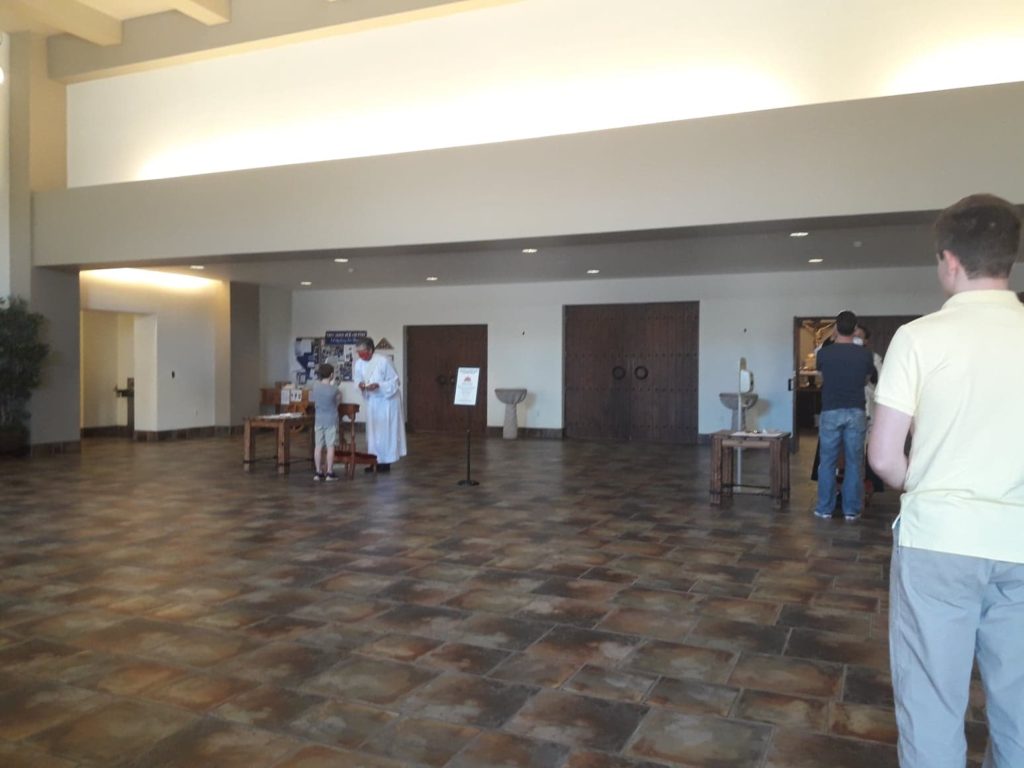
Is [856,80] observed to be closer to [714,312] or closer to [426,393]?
[714,312]

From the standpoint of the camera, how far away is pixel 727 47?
7.32 meters

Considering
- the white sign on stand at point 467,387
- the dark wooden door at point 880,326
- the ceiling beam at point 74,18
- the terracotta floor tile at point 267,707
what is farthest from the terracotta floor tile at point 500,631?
the dark wooden door at point 880,326

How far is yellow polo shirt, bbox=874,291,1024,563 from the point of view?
5.15ft

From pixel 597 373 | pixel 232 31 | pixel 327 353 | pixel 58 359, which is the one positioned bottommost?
pixel 597 373

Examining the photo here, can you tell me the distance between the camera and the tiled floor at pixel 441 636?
2570 mm

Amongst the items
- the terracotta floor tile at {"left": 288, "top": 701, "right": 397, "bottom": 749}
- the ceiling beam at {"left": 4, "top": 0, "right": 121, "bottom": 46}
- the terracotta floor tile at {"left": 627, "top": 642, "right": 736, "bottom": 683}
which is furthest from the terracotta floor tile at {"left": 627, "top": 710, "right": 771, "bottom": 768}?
the ceiling beam at {"left": 4, "top": 0, "right": 121, "bottom": 46}

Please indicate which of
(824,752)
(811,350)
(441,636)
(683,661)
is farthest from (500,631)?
(811,350)

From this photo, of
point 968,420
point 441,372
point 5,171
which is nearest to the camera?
point 968,420

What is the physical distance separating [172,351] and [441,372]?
4738 millimetres

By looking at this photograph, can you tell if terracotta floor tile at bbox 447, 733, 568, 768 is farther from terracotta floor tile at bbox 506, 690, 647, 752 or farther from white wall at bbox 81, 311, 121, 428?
white wall at bbox 81, 311, 121, 428

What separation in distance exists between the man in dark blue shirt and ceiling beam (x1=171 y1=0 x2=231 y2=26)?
24.2ft

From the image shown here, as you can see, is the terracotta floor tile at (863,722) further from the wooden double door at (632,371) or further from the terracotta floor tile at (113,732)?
the wooden double door at (632,371)

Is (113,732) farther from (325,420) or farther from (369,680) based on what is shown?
(325,420)

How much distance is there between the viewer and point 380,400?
357 inches
